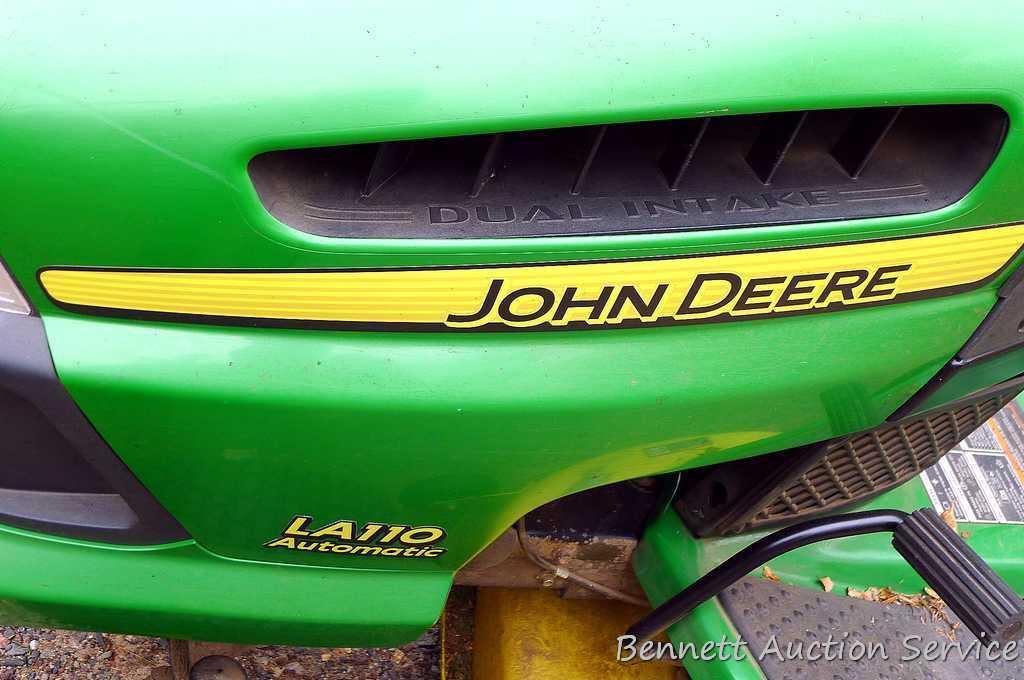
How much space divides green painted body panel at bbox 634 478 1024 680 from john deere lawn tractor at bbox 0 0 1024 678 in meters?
0.40

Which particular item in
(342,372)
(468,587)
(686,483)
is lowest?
(342,372)

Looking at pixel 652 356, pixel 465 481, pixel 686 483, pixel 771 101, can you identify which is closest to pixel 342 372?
pixel 465 481

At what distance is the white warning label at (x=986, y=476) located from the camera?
6.72 feet

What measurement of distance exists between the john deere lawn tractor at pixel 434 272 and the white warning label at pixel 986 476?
806 mm

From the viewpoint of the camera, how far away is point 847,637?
1728 mm

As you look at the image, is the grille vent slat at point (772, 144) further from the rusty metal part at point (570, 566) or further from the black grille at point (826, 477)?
the rusty metal part at point (570, 566)

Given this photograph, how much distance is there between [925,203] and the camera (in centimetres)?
111

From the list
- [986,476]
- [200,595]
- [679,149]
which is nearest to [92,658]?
[200,595]

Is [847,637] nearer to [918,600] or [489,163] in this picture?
[918,600]

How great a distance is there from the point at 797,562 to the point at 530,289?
3.45ft

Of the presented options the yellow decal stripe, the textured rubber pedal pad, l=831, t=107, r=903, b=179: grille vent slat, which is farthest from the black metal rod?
l=831, t=107, r=903, b=179: grille vent slat

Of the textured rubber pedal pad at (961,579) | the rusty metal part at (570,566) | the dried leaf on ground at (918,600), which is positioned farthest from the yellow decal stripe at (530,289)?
the dried leaf on ground at (918,600)

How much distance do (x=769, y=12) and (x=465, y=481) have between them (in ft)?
1.92

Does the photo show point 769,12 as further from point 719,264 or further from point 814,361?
point 814,361
